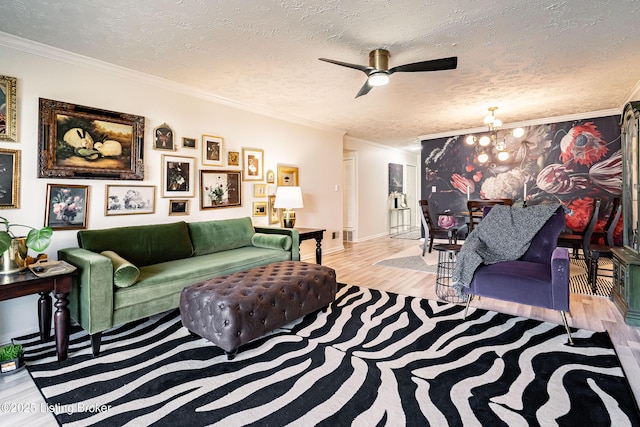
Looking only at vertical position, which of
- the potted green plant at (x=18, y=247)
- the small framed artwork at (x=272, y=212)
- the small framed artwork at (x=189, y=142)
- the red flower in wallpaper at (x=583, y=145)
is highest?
the red flower in wallpaper at (x=583, y=145)

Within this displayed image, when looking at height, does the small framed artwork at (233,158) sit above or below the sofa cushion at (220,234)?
above

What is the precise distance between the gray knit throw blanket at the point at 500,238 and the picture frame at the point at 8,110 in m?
3.91

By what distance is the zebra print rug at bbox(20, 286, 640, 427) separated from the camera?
159cm

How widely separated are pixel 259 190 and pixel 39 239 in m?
2.73

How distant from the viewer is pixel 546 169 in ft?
18.9

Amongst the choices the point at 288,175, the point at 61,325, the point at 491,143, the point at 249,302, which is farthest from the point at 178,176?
the point at 491,143

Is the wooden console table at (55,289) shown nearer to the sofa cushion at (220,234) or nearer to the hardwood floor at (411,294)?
the hardwood floor at (411,294)

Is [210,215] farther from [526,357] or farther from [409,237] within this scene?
[409,237]

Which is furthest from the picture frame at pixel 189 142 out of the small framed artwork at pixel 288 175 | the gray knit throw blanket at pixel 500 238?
the gray knit throw blanket at pixel 500 238

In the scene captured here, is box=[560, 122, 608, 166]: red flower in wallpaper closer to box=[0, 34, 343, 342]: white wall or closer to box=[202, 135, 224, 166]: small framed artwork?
box=[0, 34, 343, 342]: white wall

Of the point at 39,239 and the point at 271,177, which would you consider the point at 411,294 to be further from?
the point at 39,239

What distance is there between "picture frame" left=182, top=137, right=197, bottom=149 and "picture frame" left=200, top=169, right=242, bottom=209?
1.05 feet

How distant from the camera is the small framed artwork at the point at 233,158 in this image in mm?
4254

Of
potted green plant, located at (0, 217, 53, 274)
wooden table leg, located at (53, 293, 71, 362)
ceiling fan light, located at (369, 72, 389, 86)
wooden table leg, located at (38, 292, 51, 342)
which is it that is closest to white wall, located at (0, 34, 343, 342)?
wooden table leg, located at (38, 292, 51, 342)
